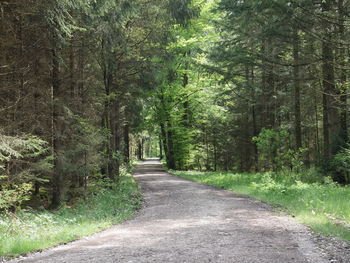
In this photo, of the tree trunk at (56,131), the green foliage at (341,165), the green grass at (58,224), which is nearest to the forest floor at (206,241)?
the green grass at (58,224)

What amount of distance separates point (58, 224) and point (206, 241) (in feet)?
13.6

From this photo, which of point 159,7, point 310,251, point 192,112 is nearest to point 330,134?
point 159,7

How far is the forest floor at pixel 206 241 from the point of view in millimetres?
5316

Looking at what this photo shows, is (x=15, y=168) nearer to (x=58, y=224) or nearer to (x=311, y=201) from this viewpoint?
(x=58, y=224)

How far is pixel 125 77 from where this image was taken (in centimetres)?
1814

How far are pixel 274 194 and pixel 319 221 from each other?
4583 millimetres

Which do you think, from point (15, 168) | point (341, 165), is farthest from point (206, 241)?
point (341, 165)

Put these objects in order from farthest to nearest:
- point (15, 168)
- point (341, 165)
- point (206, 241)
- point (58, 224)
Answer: point (341, 165) → point (15, 168) → point (58, 224) → point (206, 241)

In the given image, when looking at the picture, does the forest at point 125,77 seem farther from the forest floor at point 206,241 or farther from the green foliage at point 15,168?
the forest floor at point 206,241

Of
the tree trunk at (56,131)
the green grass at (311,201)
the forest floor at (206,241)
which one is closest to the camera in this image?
the forest floor at (206,241)

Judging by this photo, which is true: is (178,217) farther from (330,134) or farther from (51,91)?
(330,134)

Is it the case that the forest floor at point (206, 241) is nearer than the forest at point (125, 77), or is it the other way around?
the forest floor at point (206, 241)

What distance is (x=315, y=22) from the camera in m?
13.0

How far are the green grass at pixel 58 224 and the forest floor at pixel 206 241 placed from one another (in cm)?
35
